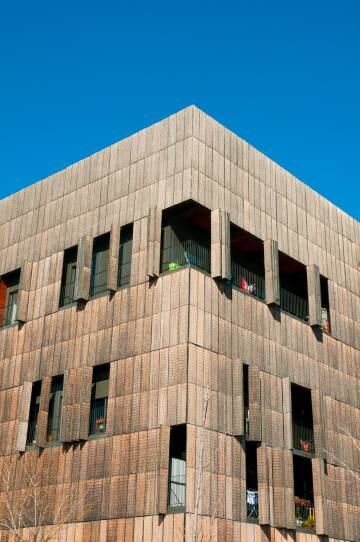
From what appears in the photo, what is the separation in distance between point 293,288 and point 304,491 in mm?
12297

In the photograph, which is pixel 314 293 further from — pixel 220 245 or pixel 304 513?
pixel 304 513

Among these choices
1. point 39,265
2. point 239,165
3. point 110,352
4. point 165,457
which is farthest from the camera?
point 39,265

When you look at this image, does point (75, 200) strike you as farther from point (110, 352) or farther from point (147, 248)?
point (110, 352)

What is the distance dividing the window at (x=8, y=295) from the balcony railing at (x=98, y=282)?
642 centimetres

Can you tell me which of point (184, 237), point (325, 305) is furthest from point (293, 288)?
point (184, 237)

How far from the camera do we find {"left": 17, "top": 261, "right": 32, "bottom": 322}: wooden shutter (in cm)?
4269

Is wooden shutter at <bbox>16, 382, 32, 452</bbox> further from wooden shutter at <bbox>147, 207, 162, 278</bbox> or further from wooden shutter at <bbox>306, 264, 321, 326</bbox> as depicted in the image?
wooden shutter at <bbox>306, 264, 321, 326</bbox>

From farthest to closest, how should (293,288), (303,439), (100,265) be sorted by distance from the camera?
(293,288) → (100,265) → (303,439)

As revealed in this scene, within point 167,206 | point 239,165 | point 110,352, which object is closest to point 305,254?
point 239,165

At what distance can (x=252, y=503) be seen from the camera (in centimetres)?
3506

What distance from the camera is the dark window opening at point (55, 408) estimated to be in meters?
38.8

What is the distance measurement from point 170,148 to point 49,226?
9701 mm


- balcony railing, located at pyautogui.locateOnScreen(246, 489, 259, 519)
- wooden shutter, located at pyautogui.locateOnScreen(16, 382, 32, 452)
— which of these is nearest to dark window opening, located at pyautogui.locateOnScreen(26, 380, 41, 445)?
wooden shutter, located at pyautogui.locateOnScreen(16, 382, 32, 452)

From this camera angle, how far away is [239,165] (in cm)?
4091
